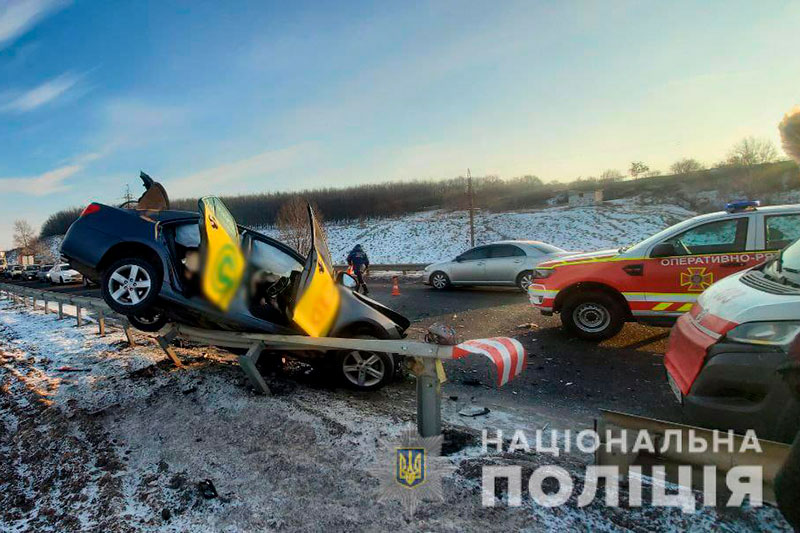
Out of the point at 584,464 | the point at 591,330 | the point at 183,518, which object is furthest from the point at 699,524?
the point at 591,330

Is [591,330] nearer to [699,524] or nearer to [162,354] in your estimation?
[699,524]

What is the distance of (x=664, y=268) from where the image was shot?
5.34 meters

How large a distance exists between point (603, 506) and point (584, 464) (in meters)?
0.44

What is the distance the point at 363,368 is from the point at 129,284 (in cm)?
255

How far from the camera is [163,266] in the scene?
13.3 ft

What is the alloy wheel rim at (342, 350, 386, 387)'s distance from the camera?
4.12 meters

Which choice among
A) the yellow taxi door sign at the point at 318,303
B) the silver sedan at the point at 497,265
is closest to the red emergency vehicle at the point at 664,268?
the yellow taxi door sign at the point at 318,303

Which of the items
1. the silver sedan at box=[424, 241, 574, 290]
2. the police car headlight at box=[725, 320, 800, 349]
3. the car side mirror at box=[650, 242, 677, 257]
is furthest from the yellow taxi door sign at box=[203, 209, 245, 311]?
the silver sedan at box=[424, 241, 574, 290]

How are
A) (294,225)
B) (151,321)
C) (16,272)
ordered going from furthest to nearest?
(16,272)
(294,225)
(151,321)

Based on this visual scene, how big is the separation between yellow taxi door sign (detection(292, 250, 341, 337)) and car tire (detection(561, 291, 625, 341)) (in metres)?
3.72

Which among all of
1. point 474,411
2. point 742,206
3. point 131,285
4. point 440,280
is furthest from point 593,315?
point 440,280

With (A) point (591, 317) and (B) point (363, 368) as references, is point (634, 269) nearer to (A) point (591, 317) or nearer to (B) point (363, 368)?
(A) point (591, 317)

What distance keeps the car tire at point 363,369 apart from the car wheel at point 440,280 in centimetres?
896

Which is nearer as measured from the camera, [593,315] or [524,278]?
[593,315]
